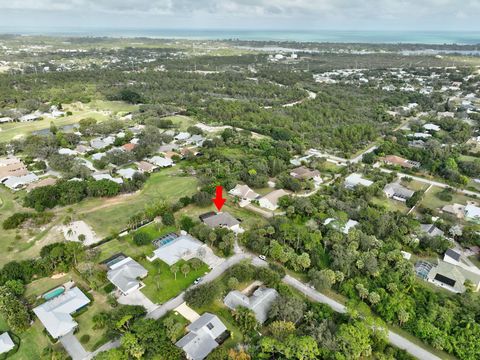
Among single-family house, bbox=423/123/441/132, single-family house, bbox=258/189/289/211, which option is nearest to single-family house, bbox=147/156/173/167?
single-family house, bbox=258/189/289/211

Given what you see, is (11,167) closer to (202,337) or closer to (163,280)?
(163,280)

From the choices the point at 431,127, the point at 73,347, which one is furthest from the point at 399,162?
the point at 73,347

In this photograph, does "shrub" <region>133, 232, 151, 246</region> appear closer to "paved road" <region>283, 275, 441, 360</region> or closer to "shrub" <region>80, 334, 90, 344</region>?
"shrub" <region>80, 334, 90, 344</region>

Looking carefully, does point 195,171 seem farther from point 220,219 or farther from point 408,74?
point 408,74

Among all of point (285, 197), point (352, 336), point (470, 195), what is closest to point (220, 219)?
point (285, 197)

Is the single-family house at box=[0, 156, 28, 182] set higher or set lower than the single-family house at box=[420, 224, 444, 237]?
lower

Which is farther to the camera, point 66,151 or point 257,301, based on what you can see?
point 66,151

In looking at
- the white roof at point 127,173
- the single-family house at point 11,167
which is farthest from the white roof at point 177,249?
the single-family house at point 11,167

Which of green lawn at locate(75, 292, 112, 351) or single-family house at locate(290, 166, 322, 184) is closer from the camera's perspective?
green lawn at locate(75, 292, 112, 351)
